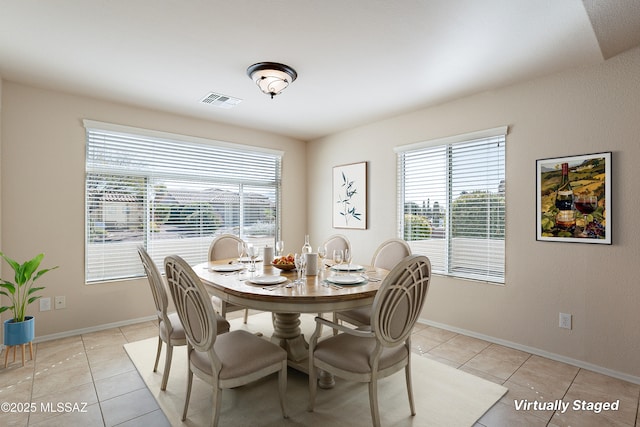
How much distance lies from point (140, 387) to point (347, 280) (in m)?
1.68

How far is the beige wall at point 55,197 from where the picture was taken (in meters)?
3.05

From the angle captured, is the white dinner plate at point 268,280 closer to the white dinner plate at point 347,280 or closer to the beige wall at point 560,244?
the white dinner plate at point 347,280

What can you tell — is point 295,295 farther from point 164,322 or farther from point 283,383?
point 164,322

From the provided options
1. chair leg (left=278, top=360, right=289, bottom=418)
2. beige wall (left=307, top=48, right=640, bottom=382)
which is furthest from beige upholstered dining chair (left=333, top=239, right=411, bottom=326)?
beige wall (left=307, top=48, right=640, bottom=382)

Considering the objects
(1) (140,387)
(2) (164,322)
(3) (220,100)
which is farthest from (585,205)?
(1) (140,387)

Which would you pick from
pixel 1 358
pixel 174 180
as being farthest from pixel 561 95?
pixel 1 358

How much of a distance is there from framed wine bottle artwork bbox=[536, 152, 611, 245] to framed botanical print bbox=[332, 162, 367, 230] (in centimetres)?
206

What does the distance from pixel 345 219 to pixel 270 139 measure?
1666mm

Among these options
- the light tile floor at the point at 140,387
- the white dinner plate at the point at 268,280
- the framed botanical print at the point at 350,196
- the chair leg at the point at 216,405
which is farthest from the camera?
the framed botanical print at the point at 350,196

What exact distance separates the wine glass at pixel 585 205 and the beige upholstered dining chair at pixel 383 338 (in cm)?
171

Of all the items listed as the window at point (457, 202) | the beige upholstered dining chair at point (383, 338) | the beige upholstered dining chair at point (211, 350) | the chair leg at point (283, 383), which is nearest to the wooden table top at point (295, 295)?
the beige upholstered dining chair at point (383, 338)

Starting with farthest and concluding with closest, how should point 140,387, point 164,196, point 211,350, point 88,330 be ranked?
point 164,196 < point 88,330 < point 140,387 < point 211,350

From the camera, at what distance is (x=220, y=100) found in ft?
11.6

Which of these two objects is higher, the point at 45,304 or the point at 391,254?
the point at 391,254
